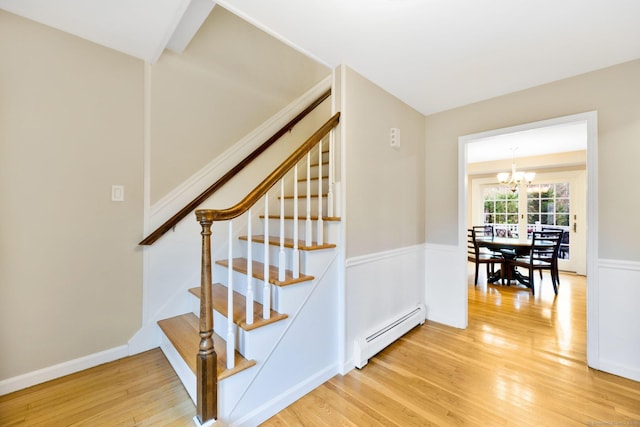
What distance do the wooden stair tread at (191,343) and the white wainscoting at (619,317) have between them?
101 inches

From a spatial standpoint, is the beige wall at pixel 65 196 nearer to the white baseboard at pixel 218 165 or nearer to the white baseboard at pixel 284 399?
the white baseboard at pixel 218 165

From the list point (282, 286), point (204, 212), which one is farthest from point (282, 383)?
point (204, 212)

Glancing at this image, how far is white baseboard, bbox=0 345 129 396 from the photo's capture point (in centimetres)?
165

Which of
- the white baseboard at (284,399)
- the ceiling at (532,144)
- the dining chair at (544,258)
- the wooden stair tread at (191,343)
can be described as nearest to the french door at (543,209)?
the ceiling at (532,144)

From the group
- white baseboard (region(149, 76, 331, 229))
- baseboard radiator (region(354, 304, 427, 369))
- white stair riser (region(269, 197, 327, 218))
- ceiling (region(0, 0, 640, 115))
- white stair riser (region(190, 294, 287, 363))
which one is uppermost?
ceiling (region(0, 0, 640, 115))

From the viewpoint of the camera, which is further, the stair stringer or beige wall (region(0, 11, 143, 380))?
beige wall (region(0, 11, 143, 380))

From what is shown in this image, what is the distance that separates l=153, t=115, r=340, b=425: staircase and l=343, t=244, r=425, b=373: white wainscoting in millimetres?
164

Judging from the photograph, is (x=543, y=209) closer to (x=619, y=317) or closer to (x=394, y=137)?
(x=619, y=317)

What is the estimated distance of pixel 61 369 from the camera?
5.89 feet

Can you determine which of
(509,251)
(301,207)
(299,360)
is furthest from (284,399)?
(509,251)

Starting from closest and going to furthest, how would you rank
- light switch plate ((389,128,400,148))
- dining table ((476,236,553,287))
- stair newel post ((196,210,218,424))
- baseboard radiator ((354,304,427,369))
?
stair newel post ((196,210,218,424)), baseboard radiator ((354,304,427,369)), light switch plate ((389,128,400,148)), dining table ((476,236,553,287))

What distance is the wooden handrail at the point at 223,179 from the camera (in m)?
2.10

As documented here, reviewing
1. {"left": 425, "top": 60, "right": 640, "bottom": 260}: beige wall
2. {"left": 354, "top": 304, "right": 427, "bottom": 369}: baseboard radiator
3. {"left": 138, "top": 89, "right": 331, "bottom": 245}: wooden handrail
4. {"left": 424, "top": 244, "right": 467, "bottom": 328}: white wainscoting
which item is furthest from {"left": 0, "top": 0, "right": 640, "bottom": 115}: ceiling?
{"left": 354, "top": 304, "right": 427, "bottom": 369}: baseboard radiator

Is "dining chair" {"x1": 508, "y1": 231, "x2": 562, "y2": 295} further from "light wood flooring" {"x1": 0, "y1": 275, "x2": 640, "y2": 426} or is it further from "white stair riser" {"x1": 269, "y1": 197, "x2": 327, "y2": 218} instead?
"white stair riser" {"x1": 269, "y1": 197, "x2": 327, "y2": 218}
